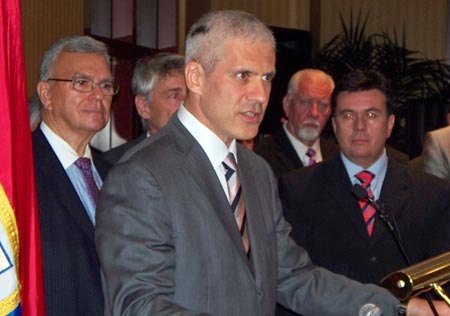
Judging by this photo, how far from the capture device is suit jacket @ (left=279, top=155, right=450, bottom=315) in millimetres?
3330

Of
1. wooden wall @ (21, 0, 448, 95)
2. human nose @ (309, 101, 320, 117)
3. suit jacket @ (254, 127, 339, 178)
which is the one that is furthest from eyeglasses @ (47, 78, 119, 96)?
wooden wall @ (21, 0, 448, 95)

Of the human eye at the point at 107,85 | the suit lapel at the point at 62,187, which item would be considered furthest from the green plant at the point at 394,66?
the suit lapel at the point at 62,187

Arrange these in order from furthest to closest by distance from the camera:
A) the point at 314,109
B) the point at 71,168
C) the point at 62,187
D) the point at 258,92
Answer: the point at 314,109 → the point at 71,168 → the point at 62,187 → the point at 258,92

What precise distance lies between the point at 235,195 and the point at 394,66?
6.78 meters

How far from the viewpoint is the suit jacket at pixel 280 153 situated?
4801mm

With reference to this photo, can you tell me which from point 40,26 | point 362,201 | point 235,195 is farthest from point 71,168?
point 40,26

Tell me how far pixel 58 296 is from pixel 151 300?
70 centimetres

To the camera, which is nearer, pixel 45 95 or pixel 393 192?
pixel 45 95

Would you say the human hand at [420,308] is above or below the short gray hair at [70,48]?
below

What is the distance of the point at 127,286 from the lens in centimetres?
217

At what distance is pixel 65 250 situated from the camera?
2.80 meters

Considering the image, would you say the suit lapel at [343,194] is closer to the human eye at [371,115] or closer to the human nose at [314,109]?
the human eye at [371,115]

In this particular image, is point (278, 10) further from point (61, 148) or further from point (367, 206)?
point (61, 148)

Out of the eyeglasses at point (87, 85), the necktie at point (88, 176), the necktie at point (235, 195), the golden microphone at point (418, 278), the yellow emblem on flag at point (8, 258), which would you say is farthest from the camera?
the eyeglasses at point (87, 85)
